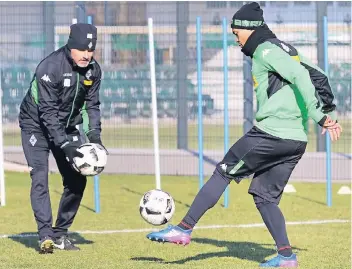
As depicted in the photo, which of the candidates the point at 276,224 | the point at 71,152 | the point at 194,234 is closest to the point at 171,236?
the point at 276,224

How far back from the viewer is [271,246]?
984cm

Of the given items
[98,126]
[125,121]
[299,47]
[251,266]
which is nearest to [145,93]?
[125,121]

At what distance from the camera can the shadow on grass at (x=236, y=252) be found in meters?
8.91

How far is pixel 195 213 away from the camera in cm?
816

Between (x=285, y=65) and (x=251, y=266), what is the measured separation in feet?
5.55

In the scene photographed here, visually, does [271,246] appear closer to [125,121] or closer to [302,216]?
[302,216]

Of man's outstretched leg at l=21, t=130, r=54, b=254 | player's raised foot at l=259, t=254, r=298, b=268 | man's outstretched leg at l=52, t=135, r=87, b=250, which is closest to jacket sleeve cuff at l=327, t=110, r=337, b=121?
player's raised foot at l=259, t=254, r=298, b=268

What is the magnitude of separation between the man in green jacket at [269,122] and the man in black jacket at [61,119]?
4.49ft

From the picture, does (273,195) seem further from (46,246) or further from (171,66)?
(171,66)

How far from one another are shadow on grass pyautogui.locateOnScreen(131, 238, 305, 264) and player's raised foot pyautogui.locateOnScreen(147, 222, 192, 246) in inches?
26.4

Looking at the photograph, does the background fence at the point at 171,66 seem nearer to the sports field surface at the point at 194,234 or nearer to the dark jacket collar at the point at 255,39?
the sports field surface at the point at 194,234

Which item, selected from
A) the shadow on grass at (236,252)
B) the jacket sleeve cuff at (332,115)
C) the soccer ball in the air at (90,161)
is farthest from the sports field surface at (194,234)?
the jacket sleeve cuff at (332,115)

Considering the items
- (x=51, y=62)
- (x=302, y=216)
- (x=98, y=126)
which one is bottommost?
(x=302, y=216)

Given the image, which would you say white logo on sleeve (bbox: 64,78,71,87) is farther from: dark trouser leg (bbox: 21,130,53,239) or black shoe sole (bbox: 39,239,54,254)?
black shoe sole (bbox: 39,239,54,254)
